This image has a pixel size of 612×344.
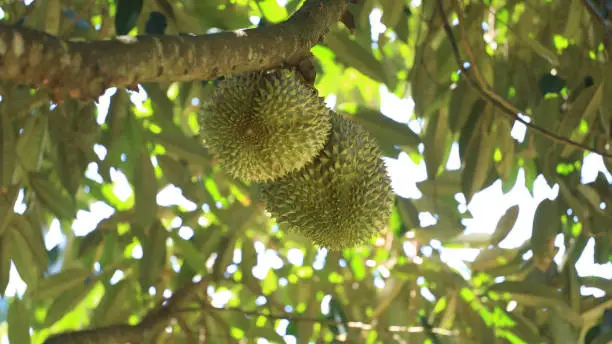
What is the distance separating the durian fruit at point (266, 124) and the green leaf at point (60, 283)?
0.89m

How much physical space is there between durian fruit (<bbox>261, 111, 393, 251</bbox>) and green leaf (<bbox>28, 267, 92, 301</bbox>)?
0.86m

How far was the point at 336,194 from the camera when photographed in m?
1.84

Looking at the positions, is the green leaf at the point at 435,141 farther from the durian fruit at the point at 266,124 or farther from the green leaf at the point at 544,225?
the durian fruit at the point at 266,124

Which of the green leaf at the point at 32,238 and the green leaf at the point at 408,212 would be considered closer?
the green leaf at the point at 32,238

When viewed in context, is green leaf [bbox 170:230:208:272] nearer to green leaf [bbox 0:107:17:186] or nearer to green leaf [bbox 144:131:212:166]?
green leaf [bbox 144:131:212:166]

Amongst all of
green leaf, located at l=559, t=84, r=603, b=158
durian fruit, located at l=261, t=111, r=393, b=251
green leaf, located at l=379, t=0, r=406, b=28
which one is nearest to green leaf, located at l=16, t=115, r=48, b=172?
durian fruit, located at l=261, t=111, r=393, b=251

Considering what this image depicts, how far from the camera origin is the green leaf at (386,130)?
84.2 inches

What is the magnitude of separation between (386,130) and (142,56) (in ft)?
3.87

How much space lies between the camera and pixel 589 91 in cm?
209

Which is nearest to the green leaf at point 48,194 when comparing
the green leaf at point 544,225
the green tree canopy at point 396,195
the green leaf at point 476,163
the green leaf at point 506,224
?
the green tree canopy at point 396,195

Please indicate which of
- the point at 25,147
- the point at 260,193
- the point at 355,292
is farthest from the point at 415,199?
the point at 25,147

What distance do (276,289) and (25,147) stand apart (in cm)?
118

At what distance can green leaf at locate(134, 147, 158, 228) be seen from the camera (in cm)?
199

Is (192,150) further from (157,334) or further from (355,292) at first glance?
(355,292)
